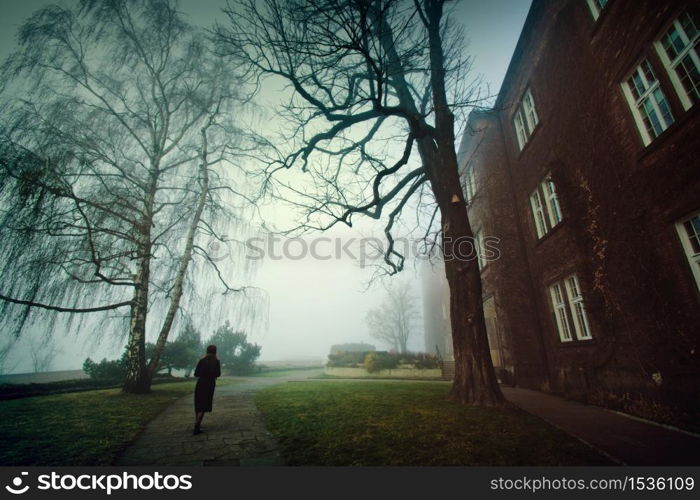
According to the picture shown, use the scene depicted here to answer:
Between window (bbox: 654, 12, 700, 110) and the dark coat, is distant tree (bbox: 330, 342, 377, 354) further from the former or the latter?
window (bbox: 654, 12, 700, 110)

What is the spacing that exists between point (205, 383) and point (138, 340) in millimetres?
5891

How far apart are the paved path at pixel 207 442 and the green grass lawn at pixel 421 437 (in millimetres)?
304

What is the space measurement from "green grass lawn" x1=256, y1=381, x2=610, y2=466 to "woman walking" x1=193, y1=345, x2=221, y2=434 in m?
1.24

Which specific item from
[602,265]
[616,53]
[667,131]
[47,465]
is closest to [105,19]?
[47,465]

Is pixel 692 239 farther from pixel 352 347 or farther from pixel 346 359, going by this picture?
pixel 352 347

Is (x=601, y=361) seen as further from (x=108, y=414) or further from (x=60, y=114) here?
(x=60, y=114)

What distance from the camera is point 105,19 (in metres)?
9.43

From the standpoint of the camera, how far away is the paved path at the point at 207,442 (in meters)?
3.62

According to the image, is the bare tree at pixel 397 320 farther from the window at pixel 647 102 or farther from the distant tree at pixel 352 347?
the window at pixel 647 102

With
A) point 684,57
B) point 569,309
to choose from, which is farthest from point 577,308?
point 684,57

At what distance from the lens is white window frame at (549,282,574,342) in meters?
8.94

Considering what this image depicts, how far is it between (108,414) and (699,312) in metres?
11.4

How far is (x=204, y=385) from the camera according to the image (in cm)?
541

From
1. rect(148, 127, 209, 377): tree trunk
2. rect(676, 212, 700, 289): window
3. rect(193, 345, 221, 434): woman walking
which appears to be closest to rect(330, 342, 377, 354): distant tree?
rect(148, 127, 209, 377): tree trunk
